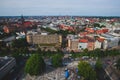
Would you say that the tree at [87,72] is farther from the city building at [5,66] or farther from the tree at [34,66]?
the city building at [5,66]

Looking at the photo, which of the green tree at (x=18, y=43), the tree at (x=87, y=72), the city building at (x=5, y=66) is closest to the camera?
the tree at (x=87, y=72)

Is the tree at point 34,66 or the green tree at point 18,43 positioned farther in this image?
the green tree at point 18,43

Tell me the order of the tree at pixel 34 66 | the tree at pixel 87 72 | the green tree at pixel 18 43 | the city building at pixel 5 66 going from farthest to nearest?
1. the green tree at pixel 18 43
2. the tree at pixel 34 66
3. the city building at pixel 5 66
4. the tree at pixel 87 72

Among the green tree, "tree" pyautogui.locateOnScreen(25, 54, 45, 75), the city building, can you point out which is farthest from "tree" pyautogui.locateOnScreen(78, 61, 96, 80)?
the green tree

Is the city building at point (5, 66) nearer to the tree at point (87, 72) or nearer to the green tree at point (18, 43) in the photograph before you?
the tree at point (87, 72)

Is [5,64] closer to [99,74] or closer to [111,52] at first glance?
[99,74]

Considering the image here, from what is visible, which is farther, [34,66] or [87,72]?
[34,66]

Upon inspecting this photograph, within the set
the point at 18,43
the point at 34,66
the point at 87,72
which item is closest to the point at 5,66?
the point at 34,66

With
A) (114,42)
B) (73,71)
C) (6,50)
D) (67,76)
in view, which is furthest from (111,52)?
(6,50)

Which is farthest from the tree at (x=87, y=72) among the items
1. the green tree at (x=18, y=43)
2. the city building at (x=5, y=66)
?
the green tree at (x=18, y=43)

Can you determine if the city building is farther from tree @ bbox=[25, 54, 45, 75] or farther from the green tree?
the green tree

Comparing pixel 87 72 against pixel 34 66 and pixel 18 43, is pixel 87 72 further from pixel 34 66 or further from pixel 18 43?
pixel 18 43
